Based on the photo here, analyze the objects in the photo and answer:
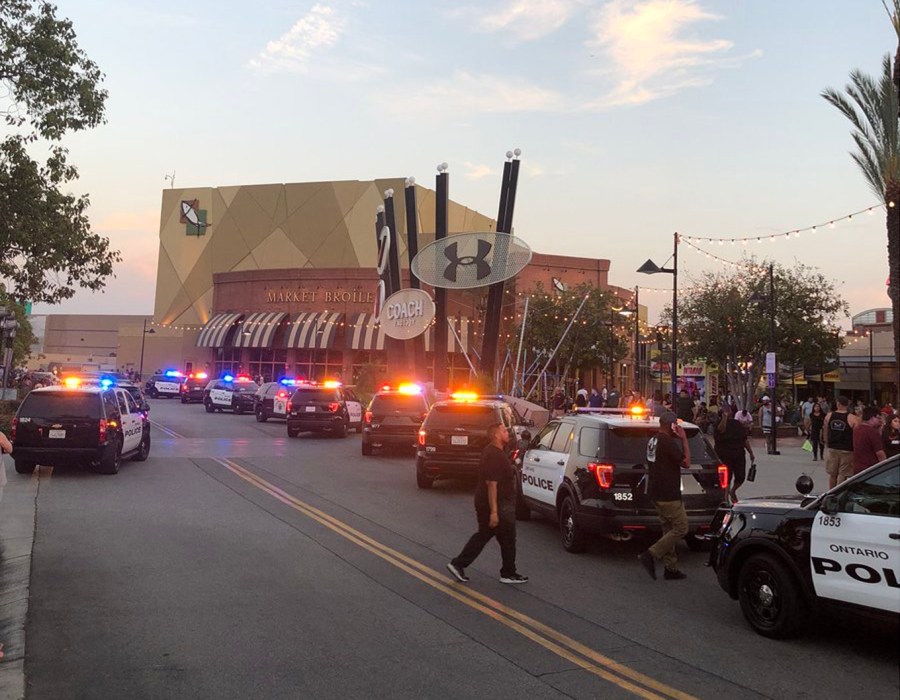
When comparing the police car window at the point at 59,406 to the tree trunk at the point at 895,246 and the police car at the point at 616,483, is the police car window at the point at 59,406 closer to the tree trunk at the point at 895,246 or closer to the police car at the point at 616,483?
the police car at the point at 616,483

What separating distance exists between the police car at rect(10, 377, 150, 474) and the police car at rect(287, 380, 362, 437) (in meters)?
10.5

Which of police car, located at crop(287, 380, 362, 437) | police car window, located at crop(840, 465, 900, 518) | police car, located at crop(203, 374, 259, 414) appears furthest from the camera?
police car, located at crop(203, 374, 259, 414)

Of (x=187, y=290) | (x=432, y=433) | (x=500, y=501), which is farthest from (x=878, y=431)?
(x=187, y=290)

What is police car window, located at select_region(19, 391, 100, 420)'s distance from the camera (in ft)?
46.5

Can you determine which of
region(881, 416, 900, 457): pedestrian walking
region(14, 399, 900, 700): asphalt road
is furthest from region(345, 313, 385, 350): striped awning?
region(14, 399, 900, 700): asphalt road

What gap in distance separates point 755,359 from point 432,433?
112 feet

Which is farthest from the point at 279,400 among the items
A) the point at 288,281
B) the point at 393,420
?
the point at 288,281

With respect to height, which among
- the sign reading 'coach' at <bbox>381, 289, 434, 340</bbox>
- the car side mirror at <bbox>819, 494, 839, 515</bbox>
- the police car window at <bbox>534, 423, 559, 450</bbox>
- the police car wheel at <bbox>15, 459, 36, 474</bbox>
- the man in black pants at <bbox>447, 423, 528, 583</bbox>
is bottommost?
the police car wheel at <bbox>15, 459, 36, 474</bbox>

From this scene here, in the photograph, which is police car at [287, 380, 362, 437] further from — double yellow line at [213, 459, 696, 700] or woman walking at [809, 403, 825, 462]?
double yellow line at [213, 459, 696, 700]

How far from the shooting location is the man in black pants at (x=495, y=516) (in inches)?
297

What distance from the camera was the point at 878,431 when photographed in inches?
414

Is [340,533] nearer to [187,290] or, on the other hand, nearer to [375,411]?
[375,411]

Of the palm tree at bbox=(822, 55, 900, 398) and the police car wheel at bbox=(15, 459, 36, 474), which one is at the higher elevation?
the palm tree at bbox=(822, 55, 900, 398)

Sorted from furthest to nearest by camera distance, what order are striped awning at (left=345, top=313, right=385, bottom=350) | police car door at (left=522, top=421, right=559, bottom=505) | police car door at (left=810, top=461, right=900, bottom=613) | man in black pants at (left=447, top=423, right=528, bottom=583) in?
striped awning at (left=345, top=313, right=385, bottom=350) → police car door at (left=522, top=421, right=559, bottom=505) → man in black pants at (left=447, top=423, right=528, bottom=583) → police car door at (left=810, top=461, right=900, bottom=613)
